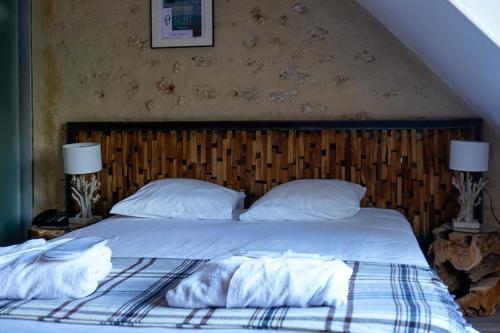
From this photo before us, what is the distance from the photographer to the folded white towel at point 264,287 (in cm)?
174

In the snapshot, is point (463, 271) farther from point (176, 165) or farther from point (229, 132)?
point (176, 165)

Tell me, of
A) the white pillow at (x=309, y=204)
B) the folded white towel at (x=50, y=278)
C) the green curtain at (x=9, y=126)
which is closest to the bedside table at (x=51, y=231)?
the green curtain at (x=9, y=126)

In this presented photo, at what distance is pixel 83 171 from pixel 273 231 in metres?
1.36

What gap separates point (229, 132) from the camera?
3.69 meters

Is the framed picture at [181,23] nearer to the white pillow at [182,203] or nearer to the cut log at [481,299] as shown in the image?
the white pillow at [182,203]

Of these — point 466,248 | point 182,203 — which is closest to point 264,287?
point 182,203

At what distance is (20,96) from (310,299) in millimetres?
3004

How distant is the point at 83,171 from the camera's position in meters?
3.59

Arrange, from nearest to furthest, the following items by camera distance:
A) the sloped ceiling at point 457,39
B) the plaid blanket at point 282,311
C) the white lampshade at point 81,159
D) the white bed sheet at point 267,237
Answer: the plaid blanket at point 282,311 < the sloped ceiling at point 457,39 < the white bed sheet at point 267,237 < the white lampshade at point 81,159

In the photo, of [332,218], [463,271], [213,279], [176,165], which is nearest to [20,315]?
[213,279]

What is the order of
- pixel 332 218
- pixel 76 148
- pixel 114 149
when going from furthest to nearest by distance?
pixel 114 149 < pixel 76 148 < pixel 332 218

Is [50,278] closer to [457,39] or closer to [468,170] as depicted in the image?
[457,39]

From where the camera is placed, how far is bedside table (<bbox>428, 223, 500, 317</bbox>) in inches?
122

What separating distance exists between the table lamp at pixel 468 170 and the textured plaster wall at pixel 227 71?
35 centimetres
